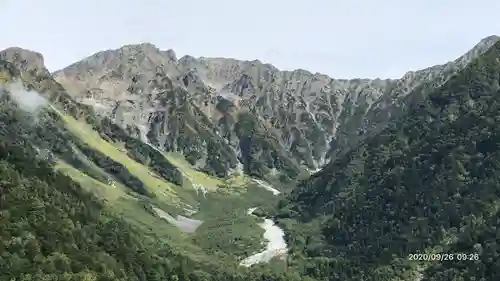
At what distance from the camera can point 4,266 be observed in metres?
196

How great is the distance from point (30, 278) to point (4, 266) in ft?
28.6

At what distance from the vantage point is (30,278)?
196m
